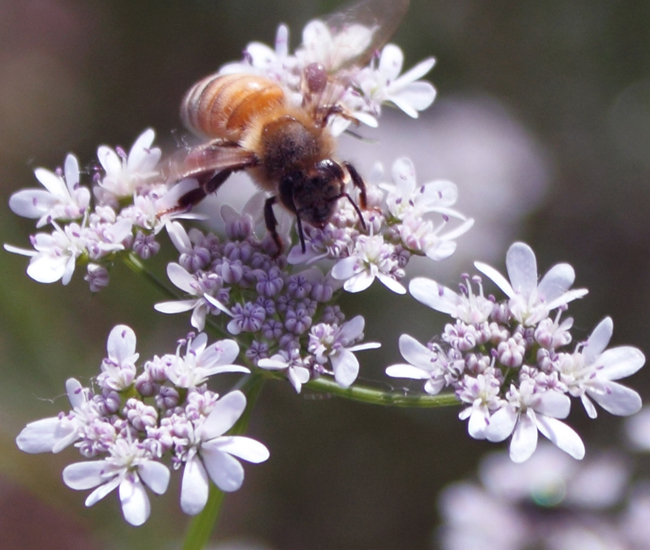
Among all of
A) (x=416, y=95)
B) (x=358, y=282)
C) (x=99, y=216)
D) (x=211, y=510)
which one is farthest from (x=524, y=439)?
(x=99, y=216)

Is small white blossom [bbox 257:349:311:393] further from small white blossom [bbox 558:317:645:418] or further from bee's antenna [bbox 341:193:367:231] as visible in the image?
small white blossom [bbox 558:317:645:418]

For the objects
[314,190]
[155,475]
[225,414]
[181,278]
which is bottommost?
[155,475]

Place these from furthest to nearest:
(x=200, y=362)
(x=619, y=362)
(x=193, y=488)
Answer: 1. (x=619, y=362)
2. (x=200, y=362)
3. (x=193, y=488)

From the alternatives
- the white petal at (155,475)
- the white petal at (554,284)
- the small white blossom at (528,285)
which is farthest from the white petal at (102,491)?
the white petal at (554,284)

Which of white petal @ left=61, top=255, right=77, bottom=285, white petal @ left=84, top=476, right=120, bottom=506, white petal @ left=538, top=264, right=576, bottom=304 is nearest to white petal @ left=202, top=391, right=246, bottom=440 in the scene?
white petal @ left=84, top=476, right=120, bottom=506

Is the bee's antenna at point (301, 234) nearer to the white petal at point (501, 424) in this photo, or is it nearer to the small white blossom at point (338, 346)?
the small white blossom at point (338, 346)

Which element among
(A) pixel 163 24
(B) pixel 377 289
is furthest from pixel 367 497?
(A) pixel 163 24

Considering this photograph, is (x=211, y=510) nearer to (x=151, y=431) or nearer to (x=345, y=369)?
(x=151, y=431)
